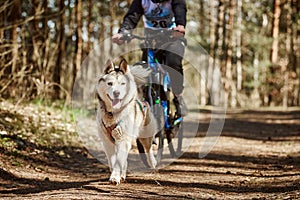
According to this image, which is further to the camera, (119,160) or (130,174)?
(130,174)

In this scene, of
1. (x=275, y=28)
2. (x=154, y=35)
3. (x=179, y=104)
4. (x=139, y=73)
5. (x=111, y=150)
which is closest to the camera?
(x=111, y=150)

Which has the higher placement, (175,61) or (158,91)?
(175,61)

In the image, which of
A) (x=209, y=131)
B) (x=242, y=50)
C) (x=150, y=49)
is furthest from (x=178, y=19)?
(x=242, y=50)

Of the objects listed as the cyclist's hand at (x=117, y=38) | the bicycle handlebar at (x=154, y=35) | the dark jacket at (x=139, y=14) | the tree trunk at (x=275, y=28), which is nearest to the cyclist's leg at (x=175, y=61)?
the bicycle handlebar at (x=154, y=35)

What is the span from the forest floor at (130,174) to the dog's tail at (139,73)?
3.90 feet

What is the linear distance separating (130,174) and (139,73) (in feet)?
4.44

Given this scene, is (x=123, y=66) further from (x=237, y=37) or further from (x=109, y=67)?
(x=237, y=37)

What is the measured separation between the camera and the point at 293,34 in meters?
36.3

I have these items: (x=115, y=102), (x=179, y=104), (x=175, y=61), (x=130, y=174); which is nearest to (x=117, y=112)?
(x=115, y=102)

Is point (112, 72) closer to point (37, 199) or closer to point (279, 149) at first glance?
point (37, 199)

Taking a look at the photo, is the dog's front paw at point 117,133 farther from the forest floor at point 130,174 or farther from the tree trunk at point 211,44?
the tree trunk at point 211,44

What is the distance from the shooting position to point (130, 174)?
6605 mm

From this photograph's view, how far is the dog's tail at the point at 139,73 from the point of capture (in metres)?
6.11

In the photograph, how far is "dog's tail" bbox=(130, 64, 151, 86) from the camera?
6112 mm
